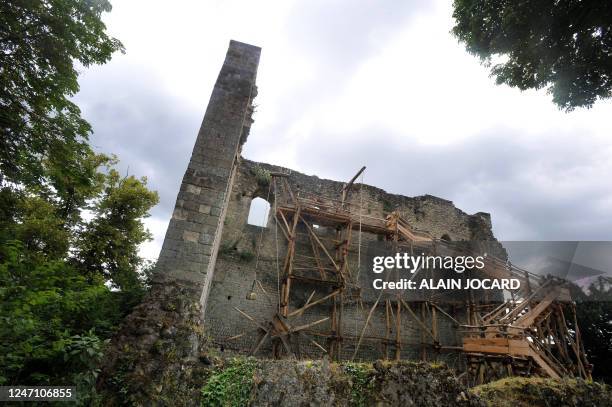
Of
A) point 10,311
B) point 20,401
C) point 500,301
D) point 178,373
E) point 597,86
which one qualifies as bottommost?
point 20,401

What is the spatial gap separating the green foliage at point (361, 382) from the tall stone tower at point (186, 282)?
214cm

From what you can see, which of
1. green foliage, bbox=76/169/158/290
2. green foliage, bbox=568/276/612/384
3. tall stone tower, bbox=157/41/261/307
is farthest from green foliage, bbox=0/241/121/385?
green foliage, bbox=568/276/612/384

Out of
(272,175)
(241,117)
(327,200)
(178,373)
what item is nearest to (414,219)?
(327,200)

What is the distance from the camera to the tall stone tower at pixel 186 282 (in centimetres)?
425

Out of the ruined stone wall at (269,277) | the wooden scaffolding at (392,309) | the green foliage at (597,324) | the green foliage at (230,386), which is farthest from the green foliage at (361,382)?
the green foliage at (597,324)

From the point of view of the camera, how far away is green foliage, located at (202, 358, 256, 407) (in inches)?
167

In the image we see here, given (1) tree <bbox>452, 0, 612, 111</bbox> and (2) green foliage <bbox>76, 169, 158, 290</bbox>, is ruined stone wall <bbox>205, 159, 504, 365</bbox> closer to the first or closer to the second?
(2) green foliage <bbox>76, 169, 158, 290</bbox>

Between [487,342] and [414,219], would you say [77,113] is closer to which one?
[487,342]

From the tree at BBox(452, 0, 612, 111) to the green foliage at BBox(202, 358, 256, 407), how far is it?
7497 millimetres

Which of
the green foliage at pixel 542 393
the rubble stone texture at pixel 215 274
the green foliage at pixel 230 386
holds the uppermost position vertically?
the rubble stone texture at pixel 215 274

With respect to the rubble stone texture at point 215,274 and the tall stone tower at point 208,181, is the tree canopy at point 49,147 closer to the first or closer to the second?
the rubble stone texture at point 215,274

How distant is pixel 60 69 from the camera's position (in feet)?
20.8

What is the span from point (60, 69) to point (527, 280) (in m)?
14.1

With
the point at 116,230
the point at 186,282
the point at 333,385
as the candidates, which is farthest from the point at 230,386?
the point at 116,230
